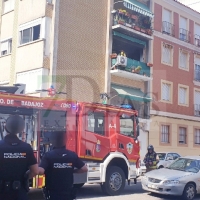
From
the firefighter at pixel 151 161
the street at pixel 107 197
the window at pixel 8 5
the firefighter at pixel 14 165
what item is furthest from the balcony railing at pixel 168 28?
the firefighter at pixel 14 165

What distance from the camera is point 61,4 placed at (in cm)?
2034

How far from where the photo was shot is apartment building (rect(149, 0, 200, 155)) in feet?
83.0

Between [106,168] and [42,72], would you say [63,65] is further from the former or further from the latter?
[106,168]

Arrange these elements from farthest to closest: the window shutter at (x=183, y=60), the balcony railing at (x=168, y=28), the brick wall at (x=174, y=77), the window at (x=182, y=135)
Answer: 1. the window shutter at (x=183, y=60)
2. the window at (x=182, y=135)
3. the balcony railing at (x=168, y=28)
4. the brick wall at (x=174, y=77)

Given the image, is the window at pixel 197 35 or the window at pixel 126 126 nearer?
the window at pixel 126 126

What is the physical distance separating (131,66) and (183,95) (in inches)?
244

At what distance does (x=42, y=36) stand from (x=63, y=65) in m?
1.96

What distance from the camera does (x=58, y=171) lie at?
462 cm

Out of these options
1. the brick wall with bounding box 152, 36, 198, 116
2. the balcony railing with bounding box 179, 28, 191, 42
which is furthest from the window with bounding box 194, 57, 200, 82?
the balcony railing with bounding box 179, 28, 191, 42

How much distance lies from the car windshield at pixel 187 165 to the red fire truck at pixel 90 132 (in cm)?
130

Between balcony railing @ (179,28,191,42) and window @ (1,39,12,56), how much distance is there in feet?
42.8

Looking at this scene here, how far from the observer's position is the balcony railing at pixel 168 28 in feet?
86.6

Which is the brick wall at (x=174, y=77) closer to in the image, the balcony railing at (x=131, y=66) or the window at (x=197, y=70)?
the window at (x=197, y=70)

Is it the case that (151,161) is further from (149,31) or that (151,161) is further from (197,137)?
(197,137)
